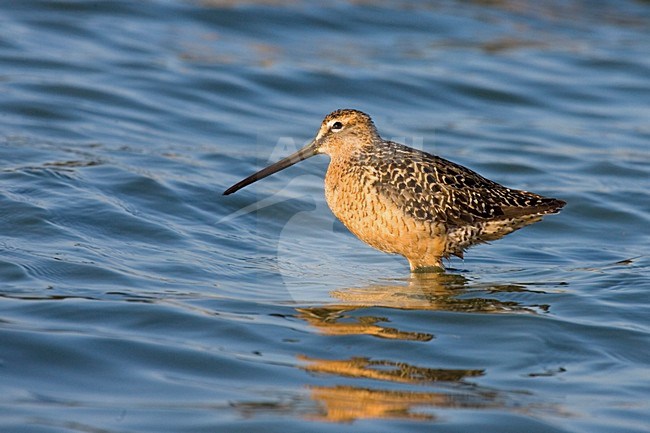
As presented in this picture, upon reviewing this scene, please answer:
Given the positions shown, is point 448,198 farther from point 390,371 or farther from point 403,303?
point 390,371

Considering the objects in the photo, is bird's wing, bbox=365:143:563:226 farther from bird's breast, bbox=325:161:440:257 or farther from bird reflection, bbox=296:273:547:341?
bird reflection, bbox=296:273:547:341

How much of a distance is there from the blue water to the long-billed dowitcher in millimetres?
272

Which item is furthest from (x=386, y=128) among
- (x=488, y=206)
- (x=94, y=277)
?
(x=94, y=277)

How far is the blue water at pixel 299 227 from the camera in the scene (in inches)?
175

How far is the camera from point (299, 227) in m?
7.55

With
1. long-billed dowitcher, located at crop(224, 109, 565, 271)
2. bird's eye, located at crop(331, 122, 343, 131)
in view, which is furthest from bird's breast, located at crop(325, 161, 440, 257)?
bird's eye, located at crop(331, 122, 343, 131)

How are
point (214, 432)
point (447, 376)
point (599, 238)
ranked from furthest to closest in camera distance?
point (599, 238) < point (447, 376) < point (214, 432)

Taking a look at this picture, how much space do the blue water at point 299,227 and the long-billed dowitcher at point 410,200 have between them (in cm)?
27

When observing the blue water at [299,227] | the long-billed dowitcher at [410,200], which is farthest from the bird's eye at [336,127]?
the blue water at [299,227]

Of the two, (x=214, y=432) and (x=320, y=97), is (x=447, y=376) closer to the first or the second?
(x=214, y=432)

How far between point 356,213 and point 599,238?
80.9 inches

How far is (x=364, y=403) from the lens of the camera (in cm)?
435

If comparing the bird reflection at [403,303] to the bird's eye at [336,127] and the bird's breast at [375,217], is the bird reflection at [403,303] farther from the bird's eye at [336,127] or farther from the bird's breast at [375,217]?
the bird's eye at [336,127]

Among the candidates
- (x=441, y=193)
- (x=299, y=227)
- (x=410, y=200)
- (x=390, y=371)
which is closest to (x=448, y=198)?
(x=441, y=193)
